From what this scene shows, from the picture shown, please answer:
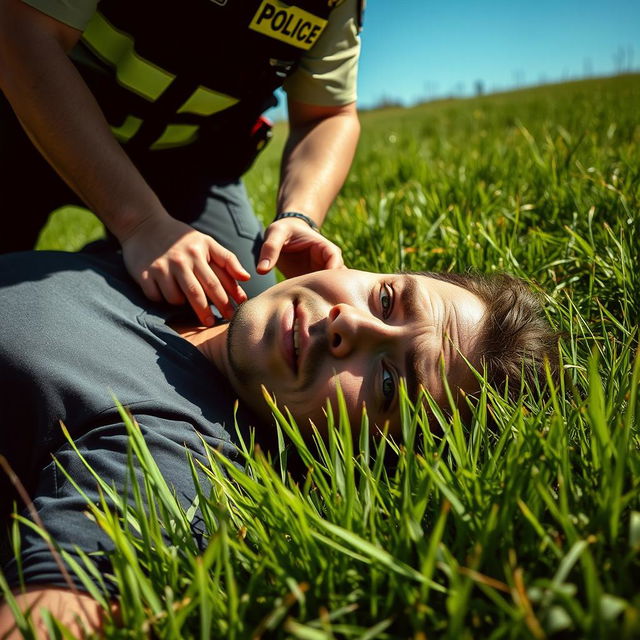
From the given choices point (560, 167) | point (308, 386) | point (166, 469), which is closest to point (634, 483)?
point (308, 386)

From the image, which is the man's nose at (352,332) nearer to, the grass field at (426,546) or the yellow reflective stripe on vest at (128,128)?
the grass field at (426,546)

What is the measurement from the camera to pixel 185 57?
2.15 m

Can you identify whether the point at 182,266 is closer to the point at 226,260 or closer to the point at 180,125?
the point at 226,260

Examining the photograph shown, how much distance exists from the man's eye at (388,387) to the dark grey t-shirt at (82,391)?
1.45 feet

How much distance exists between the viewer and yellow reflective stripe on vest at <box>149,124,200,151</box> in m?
2.46

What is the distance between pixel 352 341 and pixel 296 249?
0.74 meters

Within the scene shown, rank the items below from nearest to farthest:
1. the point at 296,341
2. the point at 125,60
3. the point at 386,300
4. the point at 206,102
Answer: the point at 296,341 → the point at 386,300 → the point at 125,60 → the point at 206,102

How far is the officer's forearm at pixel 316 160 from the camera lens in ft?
8.03

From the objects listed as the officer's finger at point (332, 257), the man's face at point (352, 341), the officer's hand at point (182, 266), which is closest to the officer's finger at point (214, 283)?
the officer's hand at point (182, 266)

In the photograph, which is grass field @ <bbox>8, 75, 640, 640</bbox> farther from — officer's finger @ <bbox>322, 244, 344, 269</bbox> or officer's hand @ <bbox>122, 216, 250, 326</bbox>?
officer's finger @ <bbox>322, 244, 344, 269</bbox>

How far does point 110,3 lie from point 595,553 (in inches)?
88.1

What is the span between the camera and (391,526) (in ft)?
3.19

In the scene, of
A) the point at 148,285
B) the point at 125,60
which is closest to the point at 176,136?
the point at 125,60

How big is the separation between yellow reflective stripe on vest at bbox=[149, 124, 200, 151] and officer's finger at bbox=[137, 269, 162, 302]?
35.5 inches
